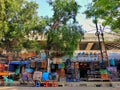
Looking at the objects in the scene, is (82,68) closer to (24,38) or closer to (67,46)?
(67,46)

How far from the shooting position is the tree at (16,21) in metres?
16.4

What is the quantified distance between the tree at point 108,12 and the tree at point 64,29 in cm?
530

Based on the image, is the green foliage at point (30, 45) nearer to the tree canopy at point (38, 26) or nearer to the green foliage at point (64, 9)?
the tree canopy at point (38, 26)

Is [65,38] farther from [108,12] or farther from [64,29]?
[108,12]

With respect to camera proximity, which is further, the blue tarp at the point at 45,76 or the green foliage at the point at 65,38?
A: the green foliage at the point at 65,38

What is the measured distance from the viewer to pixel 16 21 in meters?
17.0

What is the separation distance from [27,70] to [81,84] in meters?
3.72

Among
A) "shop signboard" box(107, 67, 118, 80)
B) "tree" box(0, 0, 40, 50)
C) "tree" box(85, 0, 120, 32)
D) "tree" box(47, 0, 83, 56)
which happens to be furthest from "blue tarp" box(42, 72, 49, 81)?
"tree" box(85, 0, 120, 32)

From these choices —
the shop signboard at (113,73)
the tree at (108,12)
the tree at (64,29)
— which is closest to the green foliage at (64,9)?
the tree at (64,29)

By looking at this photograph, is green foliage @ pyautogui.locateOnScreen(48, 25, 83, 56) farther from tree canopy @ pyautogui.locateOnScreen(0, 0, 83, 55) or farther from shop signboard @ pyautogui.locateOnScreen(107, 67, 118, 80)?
shop signboard @ pyautogui.locateOnScreen(107, 67, 118, 80)

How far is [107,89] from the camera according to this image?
42.5ft

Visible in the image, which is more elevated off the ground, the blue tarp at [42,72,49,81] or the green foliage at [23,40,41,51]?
the green foliage at [23,40,41,51]

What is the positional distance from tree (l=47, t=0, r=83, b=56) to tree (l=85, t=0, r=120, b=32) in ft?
17.4

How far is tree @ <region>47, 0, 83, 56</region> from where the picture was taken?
54.7ft
